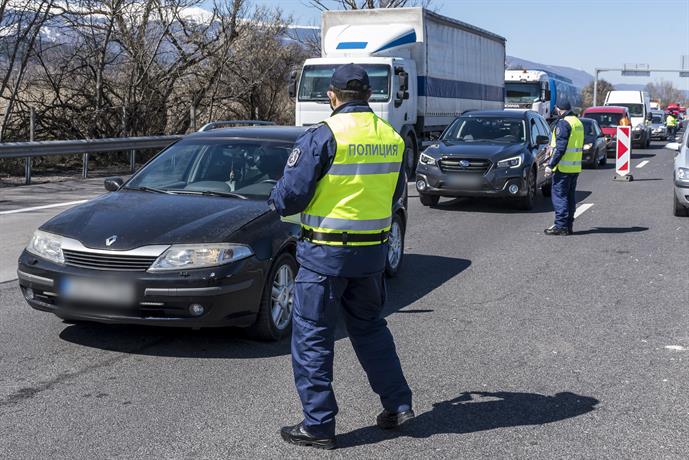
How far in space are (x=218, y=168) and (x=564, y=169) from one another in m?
5.79

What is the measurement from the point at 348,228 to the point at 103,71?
1862 centimetres

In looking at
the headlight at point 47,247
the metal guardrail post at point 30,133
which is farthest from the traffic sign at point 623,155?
the headlight at point 47,247

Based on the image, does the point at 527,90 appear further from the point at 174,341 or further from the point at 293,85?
the point at 174,341

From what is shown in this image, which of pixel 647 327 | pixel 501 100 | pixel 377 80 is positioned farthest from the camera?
pixel 501 100

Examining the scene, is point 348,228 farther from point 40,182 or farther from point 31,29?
point 31,29

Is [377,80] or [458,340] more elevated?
[377,80]

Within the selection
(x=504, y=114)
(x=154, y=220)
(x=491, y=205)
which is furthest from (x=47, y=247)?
(x=504, y=114)

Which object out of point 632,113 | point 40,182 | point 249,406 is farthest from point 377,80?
point 632,113

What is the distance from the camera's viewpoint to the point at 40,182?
54.8 feet

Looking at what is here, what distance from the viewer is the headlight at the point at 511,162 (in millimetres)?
13560

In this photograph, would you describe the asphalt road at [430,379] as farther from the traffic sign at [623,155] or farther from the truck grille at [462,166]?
the traffic sign at [623,155]

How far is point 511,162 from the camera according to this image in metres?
13.6

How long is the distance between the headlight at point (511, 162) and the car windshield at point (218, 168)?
277 inches

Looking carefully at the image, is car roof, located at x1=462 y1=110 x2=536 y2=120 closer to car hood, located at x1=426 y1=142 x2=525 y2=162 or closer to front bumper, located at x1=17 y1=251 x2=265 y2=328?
car hood, located at x1=426 y1=142 x2=525 y2=162
